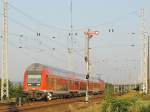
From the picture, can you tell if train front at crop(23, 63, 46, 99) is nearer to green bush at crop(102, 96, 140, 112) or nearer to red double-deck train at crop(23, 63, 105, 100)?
red double-deck train at crop(23, 63, 105, 100)

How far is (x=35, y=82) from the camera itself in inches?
1784

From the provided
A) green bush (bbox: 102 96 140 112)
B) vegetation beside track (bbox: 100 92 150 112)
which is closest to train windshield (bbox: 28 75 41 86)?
vegetation beside track (bbox: 100 92 150 112)

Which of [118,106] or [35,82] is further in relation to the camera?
[35,82]

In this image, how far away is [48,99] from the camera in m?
47.1

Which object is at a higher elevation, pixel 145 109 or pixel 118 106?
pixel 118 106

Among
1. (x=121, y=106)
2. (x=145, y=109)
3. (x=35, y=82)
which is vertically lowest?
Result: (x=145, y=109)

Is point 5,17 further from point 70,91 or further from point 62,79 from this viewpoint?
point 70,91

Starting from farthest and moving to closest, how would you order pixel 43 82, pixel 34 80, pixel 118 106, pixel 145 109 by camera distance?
1. pixel 34 80
2. pixel 43 82
3. pixel 145 109
4. pixel 118 106

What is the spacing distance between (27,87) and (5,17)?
24.7 ft

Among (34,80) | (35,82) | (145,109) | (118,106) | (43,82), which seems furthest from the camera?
(34,80)

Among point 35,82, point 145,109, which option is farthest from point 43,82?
point 145,109

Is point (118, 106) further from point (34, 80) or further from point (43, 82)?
point (34, 80)

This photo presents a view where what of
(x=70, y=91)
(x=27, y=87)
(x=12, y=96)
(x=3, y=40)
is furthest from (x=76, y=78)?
(x=3, y=40)

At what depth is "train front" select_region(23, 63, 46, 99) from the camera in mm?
44875
